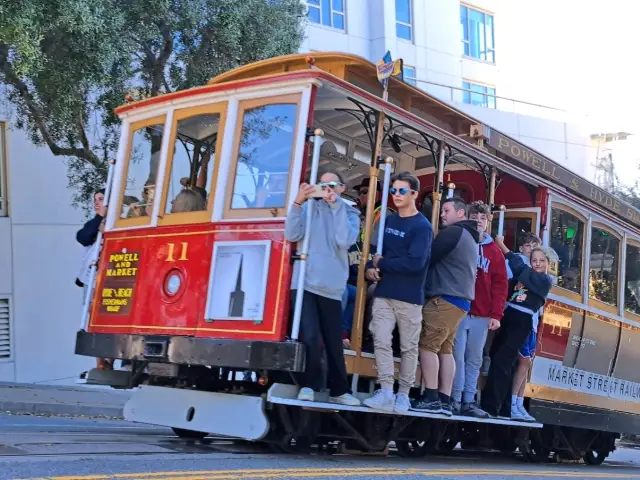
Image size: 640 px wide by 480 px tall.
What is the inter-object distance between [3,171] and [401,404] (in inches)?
448

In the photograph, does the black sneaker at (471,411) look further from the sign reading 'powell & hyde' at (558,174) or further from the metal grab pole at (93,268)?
the metal grab pole at (93,268)

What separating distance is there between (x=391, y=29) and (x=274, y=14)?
13160 mm

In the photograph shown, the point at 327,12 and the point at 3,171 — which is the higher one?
the point at 327,12

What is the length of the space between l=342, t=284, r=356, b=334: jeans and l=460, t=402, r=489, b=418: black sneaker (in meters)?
1.59

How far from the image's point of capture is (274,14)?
14438 millimetres

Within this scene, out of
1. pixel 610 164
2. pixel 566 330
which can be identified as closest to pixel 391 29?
pixel 610 164

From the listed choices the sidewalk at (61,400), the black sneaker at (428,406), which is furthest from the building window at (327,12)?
the black sneaker at (428,406)

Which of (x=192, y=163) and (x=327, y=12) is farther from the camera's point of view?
(x=327, y=12)

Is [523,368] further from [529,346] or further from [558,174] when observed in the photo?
[558,174]

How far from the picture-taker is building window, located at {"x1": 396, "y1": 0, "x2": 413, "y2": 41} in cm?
2759

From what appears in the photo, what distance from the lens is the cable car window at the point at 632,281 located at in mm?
11094

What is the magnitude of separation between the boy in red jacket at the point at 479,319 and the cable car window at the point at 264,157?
2220mm

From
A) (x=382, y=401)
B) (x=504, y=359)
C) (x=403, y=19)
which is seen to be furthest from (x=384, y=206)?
(x=403, y=19)

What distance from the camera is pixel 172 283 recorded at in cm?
702
